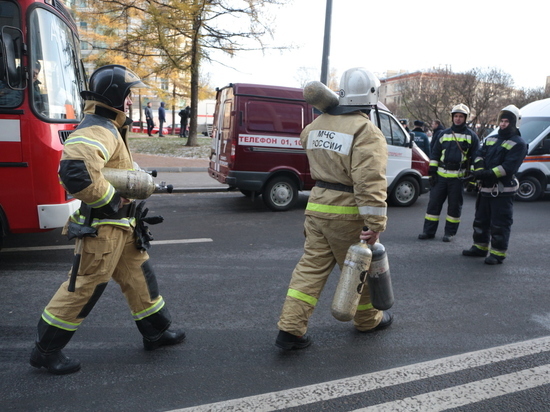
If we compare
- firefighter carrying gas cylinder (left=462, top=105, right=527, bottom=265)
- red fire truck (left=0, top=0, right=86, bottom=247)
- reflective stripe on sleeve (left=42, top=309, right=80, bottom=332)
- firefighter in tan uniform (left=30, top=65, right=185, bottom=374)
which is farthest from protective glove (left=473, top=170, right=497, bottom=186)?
reflective stripe on sleeve (left=42, top=309, right=80, bottom=332)

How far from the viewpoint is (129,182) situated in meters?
2.94

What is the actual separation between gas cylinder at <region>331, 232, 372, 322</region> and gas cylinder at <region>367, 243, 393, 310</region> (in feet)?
0.48

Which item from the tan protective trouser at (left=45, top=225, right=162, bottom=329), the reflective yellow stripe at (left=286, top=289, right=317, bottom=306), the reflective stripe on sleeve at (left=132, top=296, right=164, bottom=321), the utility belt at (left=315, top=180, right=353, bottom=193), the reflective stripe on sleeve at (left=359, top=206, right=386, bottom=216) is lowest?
the reflective stripe on sleeve at (left=132, top=296, right=164, bottom=321)

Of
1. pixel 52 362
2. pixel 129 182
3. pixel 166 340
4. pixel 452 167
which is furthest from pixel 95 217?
pixel 452 167

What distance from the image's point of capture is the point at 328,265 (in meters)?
3.36

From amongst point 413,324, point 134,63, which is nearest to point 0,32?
point 413,324

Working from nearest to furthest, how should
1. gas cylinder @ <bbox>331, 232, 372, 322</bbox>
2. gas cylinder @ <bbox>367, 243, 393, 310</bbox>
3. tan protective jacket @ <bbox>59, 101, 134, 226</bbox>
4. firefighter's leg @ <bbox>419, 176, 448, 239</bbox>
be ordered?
tan protective jacket @ <bbox>59, 101, 134, 226</bbox> < gas cylinder @ <bbox>331, 232, 372, 322</bbox> < gas cylinder @ <bbox>367, 243, 393, 310</bbox> < firefighter's leg @ <bbox>419, 176, 448, 239</bbox>

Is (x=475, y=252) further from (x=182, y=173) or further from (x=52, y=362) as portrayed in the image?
(x=182, y=173)

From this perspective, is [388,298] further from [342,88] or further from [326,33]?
[326,33]

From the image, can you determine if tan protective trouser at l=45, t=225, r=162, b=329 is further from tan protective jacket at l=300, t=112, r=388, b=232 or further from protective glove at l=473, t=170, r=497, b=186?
protective glove at l=473, t=170, r=497, b=186

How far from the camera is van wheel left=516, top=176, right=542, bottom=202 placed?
11281 millimetres

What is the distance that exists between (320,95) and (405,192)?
715 cm

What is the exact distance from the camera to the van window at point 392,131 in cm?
944

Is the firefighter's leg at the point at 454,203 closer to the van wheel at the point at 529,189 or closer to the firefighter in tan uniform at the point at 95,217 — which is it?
the firefighter in tan uniform at the point at 95,217
